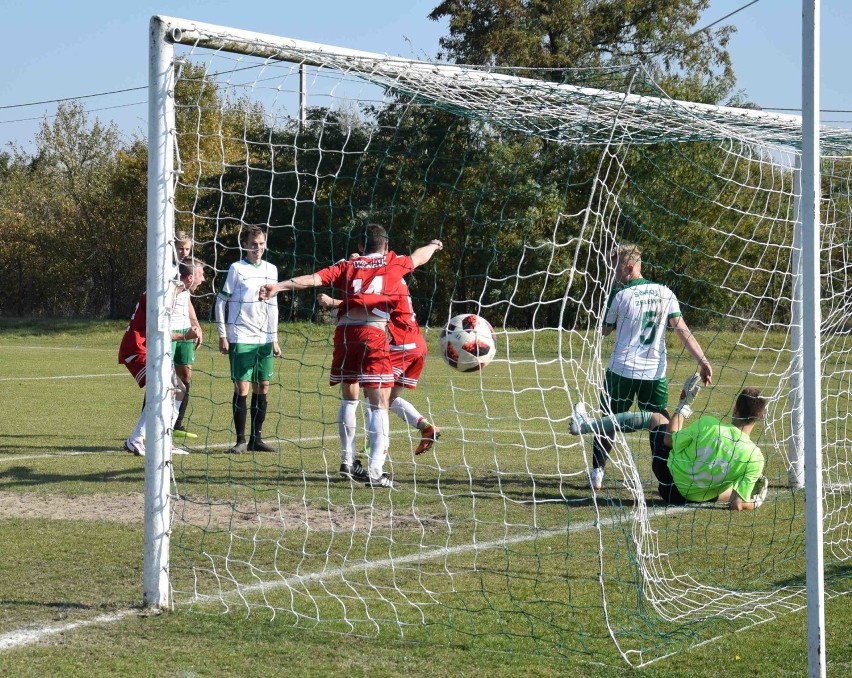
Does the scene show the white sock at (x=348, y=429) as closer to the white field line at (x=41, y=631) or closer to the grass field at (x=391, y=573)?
the grass field at (x=391, y=573)

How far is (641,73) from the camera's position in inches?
204

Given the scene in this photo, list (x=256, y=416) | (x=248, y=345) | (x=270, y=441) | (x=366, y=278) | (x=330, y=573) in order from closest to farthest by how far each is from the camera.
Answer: (x=330, y=573), (x=366, y=278), (x=256, y=416), (x=248, y=345), (x=270, y=441)

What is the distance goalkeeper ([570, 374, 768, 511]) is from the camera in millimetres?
7156

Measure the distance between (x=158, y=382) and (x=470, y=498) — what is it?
3.25 meters

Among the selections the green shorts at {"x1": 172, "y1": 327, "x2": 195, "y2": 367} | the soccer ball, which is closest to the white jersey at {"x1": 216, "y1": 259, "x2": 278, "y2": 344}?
the green shorts at {"x1": 172, "y1": 327, "x2": 195, "y2": 367}

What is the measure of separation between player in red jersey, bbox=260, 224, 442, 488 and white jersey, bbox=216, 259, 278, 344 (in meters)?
1.26

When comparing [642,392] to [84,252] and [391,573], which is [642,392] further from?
[84,252]

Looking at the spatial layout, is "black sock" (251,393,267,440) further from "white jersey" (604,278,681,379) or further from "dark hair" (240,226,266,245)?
"white jersey" (604,278,681,379)

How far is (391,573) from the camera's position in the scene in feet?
18.0

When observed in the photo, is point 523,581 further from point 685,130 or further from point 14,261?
point 14,261

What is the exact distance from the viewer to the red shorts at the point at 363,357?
784 centimetres

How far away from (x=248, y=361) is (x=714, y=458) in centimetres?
434

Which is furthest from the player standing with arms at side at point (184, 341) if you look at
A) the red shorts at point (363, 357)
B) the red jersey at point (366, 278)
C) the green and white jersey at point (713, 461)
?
the green and white jersey at point (713, 461)

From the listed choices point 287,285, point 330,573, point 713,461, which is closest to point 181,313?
point 287,285
